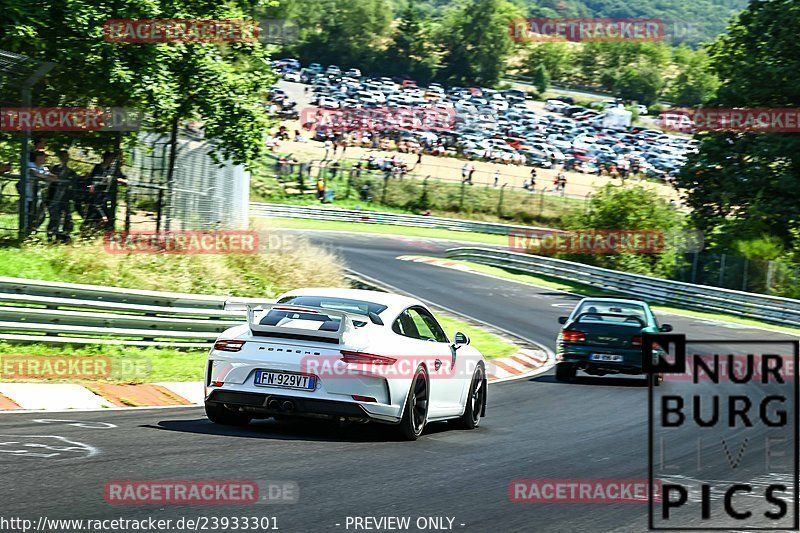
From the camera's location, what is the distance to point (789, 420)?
46.2 feet

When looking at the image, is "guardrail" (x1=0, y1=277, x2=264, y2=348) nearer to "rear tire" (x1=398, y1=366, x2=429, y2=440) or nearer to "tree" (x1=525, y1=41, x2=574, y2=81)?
"rear tire" (x1=398, y1=366, x2=429, y2=440)

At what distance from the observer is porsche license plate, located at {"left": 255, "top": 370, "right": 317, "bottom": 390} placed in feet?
30.8

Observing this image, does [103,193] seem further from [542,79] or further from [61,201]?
[542,79]

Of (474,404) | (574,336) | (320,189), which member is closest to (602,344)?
(574,336)

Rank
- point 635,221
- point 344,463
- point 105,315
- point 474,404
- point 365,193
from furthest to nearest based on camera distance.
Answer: point 365,193 < point 635,221 < point 105,315 < point 474,404 < point 344,463

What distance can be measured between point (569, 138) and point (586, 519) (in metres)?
85.8

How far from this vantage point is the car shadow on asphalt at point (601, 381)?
58.6ft

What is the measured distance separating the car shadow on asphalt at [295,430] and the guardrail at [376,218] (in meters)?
40.2

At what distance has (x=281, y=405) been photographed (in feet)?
30.8

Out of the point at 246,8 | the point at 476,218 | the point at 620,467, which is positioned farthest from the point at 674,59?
the point at 620,467

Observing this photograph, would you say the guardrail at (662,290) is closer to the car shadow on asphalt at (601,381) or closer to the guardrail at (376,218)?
the guardrail at (376,218)
